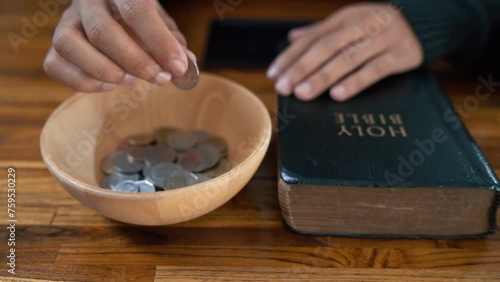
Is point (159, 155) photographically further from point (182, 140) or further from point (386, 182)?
point (386, 182)

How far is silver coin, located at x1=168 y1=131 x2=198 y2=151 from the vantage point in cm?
66

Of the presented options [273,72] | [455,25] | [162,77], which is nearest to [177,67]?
[162,77]

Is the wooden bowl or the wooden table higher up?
the wooden bowl

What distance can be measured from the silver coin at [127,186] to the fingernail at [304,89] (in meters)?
0.28

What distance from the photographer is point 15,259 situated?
531 millimetres

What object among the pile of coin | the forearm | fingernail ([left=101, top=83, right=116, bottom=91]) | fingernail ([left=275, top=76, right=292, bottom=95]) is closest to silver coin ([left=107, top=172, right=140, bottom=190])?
the pile of coin

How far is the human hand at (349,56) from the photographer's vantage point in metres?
0.74

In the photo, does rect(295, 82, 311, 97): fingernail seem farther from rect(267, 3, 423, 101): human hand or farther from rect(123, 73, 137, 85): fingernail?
rect(123, 73, 137, 85): fingernail

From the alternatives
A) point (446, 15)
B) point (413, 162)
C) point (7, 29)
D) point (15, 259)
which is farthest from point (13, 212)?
point (446, 15)

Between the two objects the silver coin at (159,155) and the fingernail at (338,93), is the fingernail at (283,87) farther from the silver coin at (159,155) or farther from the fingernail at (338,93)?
the silver coin at (159,155)

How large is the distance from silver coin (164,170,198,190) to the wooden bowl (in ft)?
0.17

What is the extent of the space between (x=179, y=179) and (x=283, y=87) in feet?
0.79

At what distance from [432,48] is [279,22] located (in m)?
0.34

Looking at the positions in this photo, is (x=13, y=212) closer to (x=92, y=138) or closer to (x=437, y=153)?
(x=92, y=138)
